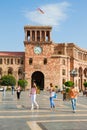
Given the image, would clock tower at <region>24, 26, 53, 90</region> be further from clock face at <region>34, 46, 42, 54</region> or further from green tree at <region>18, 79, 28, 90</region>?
green tree at <region>18, 79, 28, 90</region>

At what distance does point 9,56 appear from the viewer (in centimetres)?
10256

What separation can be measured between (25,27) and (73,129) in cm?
8460

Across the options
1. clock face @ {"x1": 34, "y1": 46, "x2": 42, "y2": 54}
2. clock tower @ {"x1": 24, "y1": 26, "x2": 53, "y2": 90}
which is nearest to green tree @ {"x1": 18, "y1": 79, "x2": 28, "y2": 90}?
clock tower @ {"x1": 24, "y1": 26, "x2": 53, "y2": 90}

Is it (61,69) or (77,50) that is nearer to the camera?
(61,69)

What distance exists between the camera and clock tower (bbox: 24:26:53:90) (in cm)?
9562

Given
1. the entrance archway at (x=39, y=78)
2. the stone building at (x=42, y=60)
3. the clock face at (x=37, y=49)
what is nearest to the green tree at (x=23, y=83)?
the stone building at (x=42, y=60)

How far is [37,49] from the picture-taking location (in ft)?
316

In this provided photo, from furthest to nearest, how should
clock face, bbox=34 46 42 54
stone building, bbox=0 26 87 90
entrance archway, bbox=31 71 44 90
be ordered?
entrance archway, bbox=31 71 44 90 → clock face, bbox=34 46 42 54 → stone building, bbox=0 26 87 90

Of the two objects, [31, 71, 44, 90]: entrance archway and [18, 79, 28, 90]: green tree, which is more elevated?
[31, 71, 44, 90]: entrance archway

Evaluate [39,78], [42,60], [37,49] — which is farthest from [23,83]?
[39,78]

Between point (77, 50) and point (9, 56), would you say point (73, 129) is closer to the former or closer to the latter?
point (9, 56)

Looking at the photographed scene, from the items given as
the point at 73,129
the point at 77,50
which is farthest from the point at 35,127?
the point at 77,50

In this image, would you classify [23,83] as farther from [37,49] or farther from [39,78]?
[39,78]

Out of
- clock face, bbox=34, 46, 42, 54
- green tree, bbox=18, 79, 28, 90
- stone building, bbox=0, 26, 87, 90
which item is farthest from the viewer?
clock face, bbox=34, 46, 42, 54
